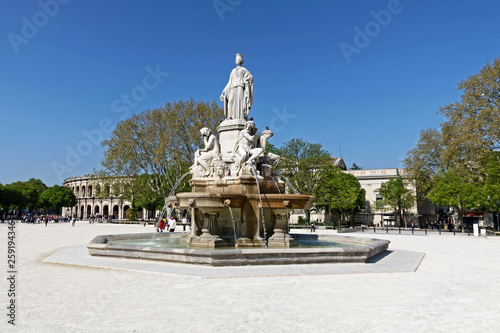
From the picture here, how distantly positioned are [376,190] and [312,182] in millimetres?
26288

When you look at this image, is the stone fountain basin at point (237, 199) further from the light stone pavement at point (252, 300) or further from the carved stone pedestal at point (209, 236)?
the light stone pavement at point (252, 300)

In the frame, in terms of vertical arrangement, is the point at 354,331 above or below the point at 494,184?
below

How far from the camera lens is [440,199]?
42219mm

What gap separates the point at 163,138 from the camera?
39.2 m

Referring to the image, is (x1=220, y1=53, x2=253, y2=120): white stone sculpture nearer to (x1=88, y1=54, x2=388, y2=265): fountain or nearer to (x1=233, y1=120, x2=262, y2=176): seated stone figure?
(x1=88, y1=54, x2=388, y2=265): fountain

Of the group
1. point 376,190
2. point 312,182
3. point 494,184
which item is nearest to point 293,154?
point 312,182

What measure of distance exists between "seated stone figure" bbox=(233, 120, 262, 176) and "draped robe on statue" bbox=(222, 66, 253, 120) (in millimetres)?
1226

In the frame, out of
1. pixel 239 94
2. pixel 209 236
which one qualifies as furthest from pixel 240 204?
pixel 239 94

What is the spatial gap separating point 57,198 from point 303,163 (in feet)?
228

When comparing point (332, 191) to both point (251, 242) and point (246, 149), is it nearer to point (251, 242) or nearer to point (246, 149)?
point (246, 149)

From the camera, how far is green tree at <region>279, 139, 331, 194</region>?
46.6m

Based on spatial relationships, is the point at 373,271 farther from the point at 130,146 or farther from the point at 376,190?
the point at 376,190

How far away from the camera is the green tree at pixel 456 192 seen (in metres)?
37.3

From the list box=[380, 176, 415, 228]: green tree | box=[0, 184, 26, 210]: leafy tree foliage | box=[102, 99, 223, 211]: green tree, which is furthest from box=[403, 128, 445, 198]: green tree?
box=[0, 184, 26, 210]: leafy tree foliage
